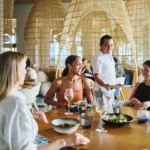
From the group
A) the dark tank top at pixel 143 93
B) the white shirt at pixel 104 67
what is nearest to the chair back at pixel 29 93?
the white shirt at pixel 104 67

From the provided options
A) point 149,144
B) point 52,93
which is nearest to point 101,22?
point 52,93

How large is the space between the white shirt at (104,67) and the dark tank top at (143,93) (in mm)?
858

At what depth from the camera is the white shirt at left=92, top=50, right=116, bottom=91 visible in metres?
3.73

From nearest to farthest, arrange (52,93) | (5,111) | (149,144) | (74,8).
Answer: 1. (5,111)
2. (149,144)
3. (52,93)
4. (74,8)

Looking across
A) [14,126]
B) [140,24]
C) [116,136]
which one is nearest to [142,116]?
[116,136]

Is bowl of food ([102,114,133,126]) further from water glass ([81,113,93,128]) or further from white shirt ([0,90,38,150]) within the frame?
white shirt ([0,90,38,150])

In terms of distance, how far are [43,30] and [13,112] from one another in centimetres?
612

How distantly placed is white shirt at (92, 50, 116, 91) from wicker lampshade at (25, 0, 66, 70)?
348 centimetres

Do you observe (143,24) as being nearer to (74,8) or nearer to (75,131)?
(74,8)

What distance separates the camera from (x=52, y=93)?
2881 millimetres

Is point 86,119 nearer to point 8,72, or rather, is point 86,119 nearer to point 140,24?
point 8,72

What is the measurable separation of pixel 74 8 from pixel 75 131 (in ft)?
10.1

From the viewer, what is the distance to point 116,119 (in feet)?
6.63

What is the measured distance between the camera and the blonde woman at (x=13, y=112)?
131 cm
